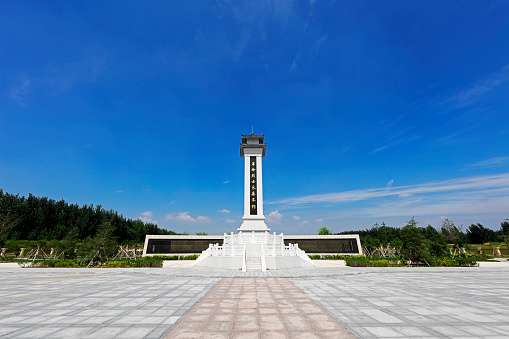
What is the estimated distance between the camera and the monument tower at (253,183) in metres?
27.4

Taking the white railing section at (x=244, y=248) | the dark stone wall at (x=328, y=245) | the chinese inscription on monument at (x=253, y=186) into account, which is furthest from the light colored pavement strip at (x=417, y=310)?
the chinese inscription on monument at (x=253, y=186)

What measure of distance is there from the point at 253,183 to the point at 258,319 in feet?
82.8

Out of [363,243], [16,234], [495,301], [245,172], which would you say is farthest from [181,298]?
[16,234]

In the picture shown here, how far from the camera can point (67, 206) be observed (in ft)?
137

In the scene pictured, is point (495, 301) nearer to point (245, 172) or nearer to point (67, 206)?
point (245, 172)

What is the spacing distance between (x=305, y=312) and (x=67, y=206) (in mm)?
50668

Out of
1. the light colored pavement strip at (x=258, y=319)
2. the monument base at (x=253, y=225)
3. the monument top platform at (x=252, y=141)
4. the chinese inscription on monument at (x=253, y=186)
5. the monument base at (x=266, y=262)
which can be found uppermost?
the monument top platform at (x=252, y=141)

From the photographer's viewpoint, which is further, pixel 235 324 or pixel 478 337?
pixel 235 324

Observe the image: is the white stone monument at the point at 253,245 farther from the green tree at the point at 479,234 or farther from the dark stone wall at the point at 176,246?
the green tree at the point at 479,234

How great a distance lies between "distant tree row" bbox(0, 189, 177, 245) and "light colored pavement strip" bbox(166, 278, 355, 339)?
30.4 meters

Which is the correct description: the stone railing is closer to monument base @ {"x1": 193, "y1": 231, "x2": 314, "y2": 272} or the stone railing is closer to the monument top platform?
monument base @ {"x1": 193, "y1": 231, "x2": 314, "y2": 272}

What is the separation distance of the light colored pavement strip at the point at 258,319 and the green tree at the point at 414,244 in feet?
46.3

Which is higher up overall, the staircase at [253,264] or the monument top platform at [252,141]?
the monument top platform at [252,141]

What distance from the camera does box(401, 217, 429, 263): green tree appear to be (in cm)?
1645
